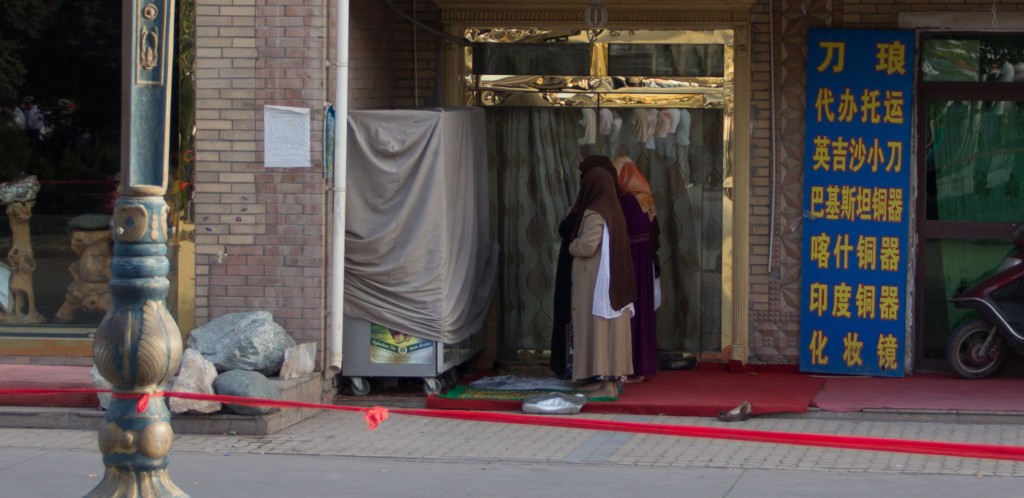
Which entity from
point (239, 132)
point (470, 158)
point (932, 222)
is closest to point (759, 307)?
point (932, 222)

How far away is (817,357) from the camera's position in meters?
10.0

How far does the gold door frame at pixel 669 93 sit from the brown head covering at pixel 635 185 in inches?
26.3

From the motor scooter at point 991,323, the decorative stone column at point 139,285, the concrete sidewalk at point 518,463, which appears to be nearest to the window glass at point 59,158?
the concrete sidewalk at point 518,463

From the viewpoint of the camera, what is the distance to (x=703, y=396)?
9.28 metres

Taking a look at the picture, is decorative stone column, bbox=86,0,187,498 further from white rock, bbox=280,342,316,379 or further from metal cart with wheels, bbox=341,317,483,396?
metal cart with wheels, bbox=341,317,483,396

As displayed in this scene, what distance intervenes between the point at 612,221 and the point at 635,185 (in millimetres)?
777

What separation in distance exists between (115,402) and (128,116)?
111 centimetres

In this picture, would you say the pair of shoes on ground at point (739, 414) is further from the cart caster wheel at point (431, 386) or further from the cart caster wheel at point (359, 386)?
the cart caster wheel at point (359, 386)

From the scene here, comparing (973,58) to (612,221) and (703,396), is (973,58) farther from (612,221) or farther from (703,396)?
(703,396)

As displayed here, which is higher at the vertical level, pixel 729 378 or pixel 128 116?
pixel 128 116

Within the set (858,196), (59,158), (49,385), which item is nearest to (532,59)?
(858,196)

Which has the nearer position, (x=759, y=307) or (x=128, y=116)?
(x=128, y=116)

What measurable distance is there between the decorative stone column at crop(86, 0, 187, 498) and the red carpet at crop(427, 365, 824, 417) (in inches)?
153

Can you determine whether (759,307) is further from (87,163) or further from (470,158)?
(87,163)
